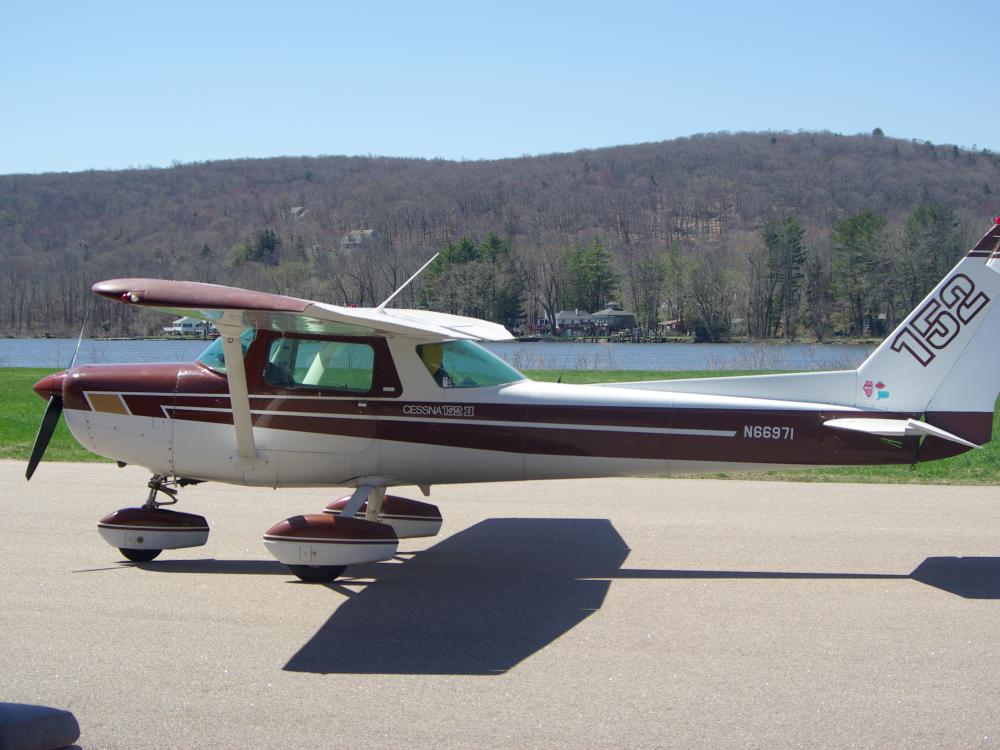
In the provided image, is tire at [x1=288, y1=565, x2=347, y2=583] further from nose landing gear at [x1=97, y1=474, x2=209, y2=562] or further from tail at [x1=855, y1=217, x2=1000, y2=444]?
tail at [x1=855, y1=217, x2=1000, y2=444]

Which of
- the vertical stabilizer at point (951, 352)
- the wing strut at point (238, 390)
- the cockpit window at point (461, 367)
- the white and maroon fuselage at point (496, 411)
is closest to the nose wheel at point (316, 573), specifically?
the white and maroon fuselage at point (496, 411)

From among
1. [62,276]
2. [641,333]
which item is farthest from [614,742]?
[62,276]

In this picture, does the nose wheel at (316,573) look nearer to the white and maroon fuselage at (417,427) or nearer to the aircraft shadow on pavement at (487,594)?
the aircraft shadow on pavement at (487,594)

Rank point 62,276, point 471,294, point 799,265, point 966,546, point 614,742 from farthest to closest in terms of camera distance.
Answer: point 62,276 < point 799,265 < point 471,294 < point 966,546 < point 614,742

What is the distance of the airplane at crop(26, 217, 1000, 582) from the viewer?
24.7 ft

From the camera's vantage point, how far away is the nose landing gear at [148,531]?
7.79 metres

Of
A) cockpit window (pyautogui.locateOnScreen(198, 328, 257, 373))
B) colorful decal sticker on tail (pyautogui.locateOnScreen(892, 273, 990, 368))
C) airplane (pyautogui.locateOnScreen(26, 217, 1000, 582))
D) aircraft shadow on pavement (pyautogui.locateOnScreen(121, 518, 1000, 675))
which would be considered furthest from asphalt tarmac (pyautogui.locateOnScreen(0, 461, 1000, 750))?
colorful decal sticker on tail (pyautogui.locateOnScreen(892, 273, 990, 368))

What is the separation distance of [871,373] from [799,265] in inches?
2910

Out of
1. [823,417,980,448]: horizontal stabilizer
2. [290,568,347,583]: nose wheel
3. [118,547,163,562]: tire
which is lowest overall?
[118,547,163,562]: tire

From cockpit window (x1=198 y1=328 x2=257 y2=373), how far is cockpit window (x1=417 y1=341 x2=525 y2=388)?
1399 mm

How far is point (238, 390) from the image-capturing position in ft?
24.5

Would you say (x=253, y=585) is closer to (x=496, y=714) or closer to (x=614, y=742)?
(x=496, y=714)

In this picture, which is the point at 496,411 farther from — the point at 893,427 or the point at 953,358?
the point at 953,358

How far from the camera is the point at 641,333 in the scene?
63.6 metres
